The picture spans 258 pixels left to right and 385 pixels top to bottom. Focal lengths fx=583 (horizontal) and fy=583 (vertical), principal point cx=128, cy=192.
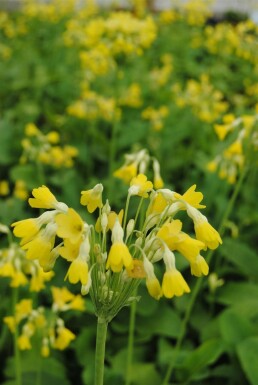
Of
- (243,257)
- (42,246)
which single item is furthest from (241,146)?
(42,246)

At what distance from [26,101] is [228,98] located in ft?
7.87

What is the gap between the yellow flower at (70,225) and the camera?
1.23m

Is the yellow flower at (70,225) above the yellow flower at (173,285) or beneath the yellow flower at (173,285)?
above

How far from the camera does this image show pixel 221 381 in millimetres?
2822

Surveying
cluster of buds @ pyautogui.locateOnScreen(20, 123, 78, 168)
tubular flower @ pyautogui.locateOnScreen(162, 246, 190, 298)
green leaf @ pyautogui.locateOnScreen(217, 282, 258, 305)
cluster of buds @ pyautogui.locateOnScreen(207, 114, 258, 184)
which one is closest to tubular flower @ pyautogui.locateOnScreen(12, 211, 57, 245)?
tubular flower @ pyautogui.locateOnScreen(162, 246, 190, 298)

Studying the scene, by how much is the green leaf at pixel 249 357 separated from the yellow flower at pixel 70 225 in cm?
146

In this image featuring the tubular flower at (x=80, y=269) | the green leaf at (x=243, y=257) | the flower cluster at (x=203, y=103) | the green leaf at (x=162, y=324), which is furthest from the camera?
the flower cluster at (x=203, y=103)

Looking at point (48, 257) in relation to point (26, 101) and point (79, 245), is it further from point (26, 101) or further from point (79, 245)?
point (26, 101)

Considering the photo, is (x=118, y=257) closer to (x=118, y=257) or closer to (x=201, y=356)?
(x=118, y=257)

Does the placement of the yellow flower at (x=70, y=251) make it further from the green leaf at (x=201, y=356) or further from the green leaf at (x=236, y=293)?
the green leaf at (x=236, y=293)

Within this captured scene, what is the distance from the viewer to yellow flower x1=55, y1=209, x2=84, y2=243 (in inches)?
48.4

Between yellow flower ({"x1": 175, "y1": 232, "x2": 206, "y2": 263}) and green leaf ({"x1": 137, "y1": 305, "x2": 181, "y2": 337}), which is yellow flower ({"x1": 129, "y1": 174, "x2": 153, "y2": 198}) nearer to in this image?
yellow flower ({"x1": 175, "y1": 232, "x2": 206, "y2": 263})

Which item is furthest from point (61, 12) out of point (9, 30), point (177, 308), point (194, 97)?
point (177, 308)

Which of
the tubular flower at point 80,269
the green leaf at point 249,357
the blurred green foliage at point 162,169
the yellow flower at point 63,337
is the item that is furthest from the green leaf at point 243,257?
the tubular flower at point 80,269
